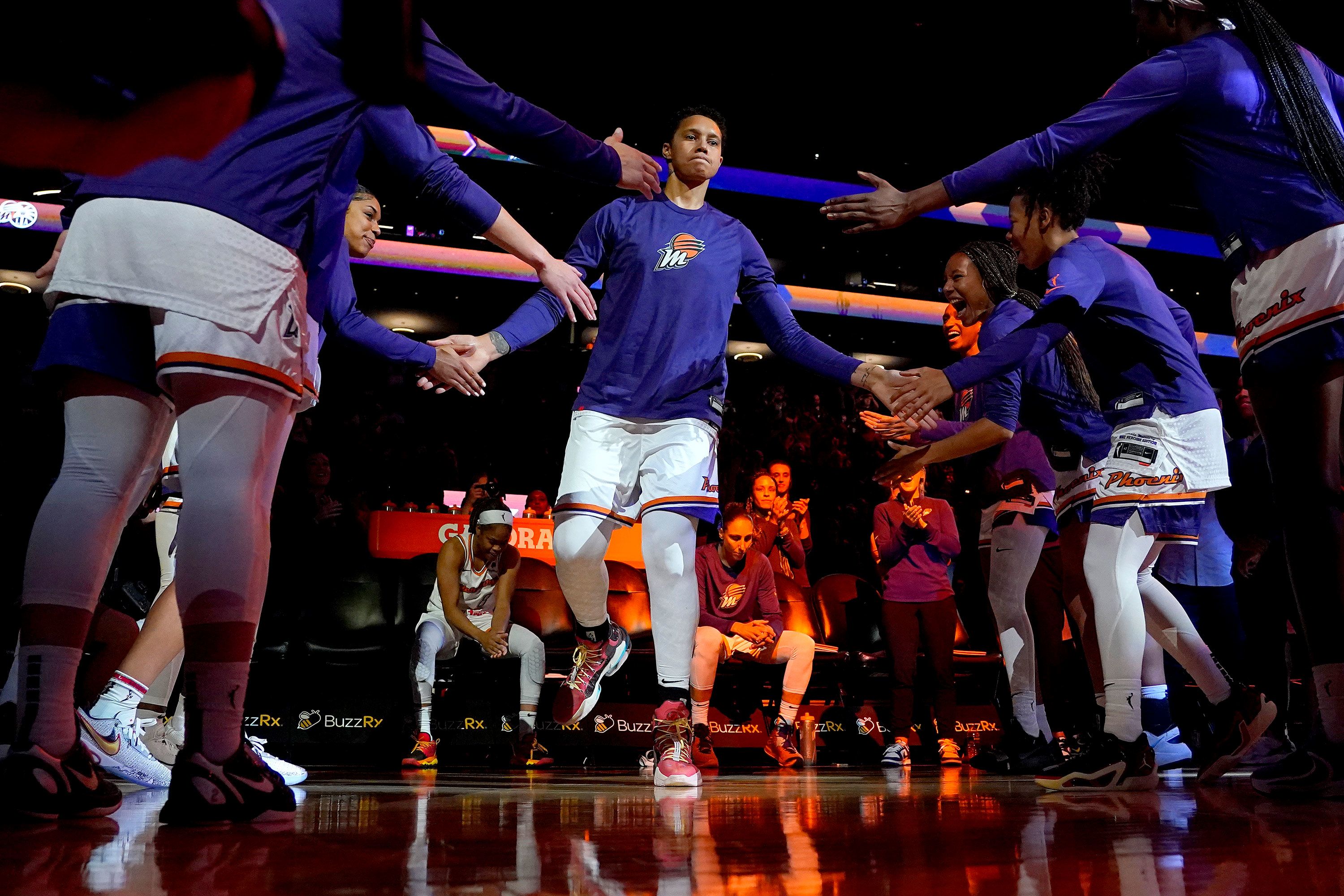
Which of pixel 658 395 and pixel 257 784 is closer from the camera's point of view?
pixel 257 784

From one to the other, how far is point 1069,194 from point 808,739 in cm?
397

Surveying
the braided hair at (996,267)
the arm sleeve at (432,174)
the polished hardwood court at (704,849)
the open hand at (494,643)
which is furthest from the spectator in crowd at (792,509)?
the arm sleeve at (432,174)

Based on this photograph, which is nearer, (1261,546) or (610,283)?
(610,283)

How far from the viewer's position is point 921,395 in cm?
297

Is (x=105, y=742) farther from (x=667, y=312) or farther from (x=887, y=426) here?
(x=887, y=426)

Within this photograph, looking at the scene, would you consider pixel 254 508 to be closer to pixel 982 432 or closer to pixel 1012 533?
pixel 982 432

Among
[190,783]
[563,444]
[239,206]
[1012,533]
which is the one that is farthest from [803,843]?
[563,444]

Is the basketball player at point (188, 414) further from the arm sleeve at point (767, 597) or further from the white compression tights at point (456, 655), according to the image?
the arm sleeve at point (767, 597)

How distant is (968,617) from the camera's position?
7.66 m

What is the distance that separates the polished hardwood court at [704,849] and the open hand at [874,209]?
1.41 m

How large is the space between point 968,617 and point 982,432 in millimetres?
4142

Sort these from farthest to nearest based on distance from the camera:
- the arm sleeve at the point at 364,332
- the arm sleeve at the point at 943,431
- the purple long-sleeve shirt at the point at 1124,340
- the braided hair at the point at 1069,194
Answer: the arm sleeve at the point at 943,431
the braided hair at the point at 1069,194
the purple long-sleeve shirt at the point at 1124,340
the arm sleeve at the point at 364,332

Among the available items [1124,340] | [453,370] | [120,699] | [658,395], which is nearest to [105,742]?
[120,699]

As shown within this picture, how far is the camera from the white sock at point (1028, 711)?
4500mm
